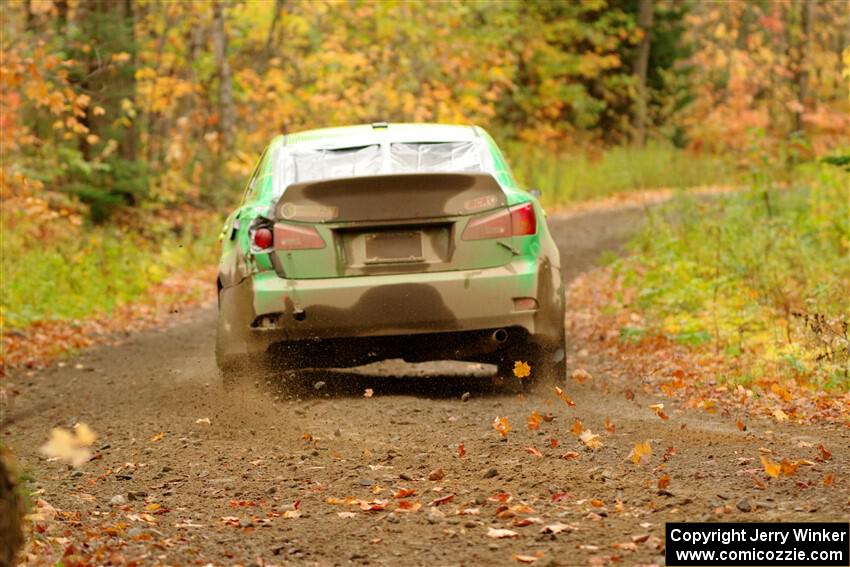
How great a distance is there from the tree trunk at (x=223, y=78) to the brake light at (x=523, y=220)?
16346 mm

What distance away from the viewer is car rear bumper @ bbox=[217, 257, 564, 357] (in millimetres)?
8203

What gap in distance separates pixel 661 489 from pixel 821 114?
37.7 metres

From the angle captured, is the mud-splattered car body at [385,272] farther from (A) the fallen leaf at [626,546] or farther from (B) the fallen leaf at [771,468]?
(A) the fallen leaf at [626,546]

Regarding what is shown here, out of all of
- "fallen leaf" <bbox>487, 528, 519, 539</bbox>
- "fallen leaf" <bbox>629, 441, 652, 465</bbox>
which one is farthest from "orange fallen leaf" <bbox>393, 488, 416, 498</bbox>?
"fallen leaf" <bbox>629, 441, 652, 465</bbox>

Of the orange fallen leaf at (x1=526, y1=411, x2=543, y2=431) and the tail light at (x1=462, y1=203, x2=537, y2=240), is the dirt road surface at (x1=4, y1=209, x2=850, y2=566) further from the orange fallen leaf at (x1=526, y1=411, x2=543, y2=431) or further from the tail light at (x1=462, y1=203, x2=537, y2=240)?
the tail light at (x1=462, y1=203, x2=537, y2=240)

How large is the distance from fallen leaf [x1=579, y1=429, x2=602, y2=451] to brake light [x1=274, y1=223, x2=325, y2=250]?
2.15 meters

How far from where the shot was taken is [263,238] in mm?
8359

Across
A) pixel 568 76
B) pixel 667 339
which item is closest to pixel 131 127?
pixel 667 339

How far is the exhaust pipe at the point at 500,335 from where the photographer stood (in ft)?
27.8

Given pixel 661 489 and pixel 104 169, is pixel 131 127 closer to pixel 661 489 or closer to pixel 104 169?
pixel 104 169

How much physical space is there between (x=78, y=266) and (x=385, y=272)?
9.23 m

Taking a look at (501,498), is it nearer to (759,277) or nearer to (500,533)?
(500,533)

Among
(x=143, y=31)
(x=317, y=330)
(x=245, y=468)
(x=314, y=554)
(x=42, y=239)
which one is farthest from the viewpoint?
(x=143, y=31)

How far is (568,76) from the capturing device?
40.7 metres
